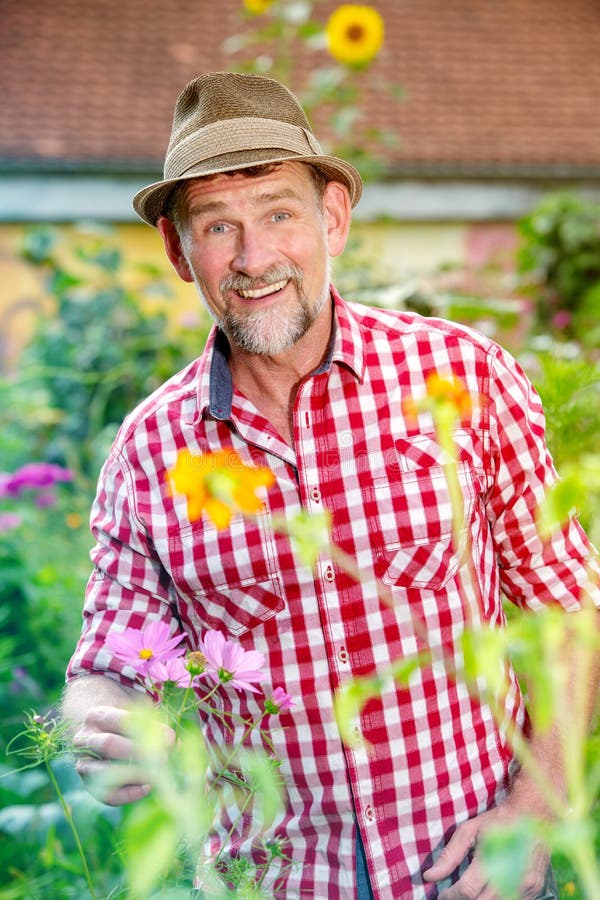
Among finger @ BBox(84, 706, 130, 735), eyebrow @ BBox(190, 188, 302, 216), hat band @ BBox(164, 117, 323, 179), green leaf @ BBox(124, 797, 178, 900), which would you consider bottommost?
finger @ BBox(84, 706, 130, 735)

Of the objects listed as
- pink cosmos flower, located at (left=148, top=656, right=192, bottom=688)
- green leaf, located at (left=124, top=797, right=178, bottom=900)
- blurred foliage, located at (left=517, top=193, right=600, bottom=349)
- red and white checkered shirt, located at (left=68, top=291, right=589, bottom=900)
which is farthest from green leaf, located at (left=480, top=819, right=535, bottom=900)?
blurred foliage, located at (left=517, top=193, right=600, bottom=349)

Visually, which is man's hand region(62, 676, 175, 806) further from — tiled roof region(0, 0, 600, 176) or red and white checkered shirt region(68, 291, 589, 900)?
tiled roof region(0, 0, 600, 176)

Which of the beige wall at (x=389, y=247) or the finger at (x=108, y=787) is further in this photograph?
the beige wall at (x=389, y=247)

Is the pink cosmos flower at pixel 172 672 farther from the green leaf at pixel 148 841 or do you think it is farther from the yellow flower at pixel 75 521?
the yellow flower at pixel 75 521

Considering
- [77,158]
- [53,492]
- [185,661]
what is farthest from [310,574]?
[77,158]

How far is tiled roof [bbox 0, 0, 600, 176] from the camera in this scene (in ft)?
27.0

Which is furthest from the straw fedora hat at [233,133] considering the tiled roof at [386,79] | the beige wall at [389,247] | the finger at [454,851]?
the tiled roof at [386,79]

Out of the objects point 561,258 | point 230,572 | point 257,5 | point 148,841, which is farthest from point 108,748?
point 561,258

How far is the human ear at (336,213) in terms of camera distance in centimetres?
170

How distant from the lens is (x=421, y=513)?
4.93ft

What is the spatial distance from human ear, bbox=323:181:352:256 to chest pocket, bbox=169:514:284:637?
50 centimetres

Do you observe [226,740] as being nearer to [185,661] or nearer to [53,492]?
[185,661]

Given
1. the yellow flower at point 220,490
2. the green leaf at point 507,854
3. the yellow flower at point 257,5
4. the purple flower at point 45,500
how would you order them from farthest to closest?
1. the purple flower at point 45,500
2. the yellow flower at point 257,5
3. the yellow flower at point 220,490
4. the green leaf at point 507,854

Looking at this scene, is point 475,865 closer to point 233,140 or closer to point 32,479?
point 233,140
